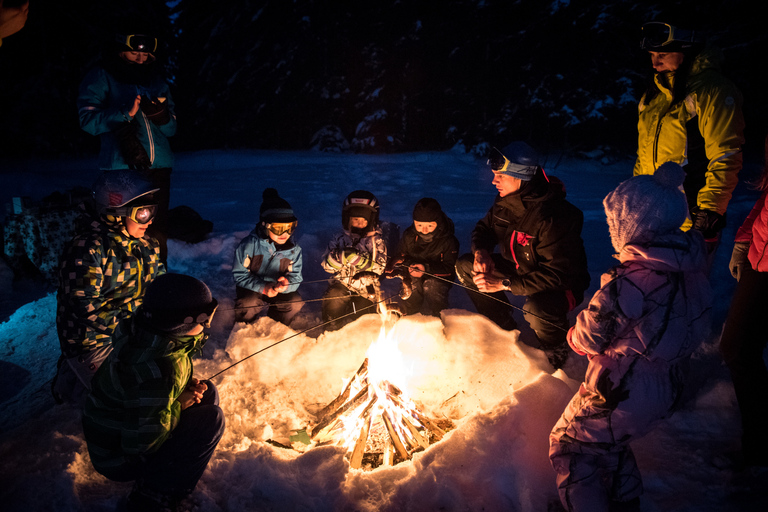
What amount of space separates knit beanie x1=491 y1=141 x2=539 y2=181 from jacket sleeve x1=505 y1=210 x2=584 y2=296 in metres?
0.40

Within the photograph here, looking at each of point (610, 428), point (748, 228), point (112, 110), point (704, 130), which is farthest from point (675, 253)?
point (112, 110)

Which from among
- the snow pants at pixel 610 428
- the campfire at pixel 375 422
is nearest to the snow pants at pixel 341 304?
the campfire at pixel 375 422

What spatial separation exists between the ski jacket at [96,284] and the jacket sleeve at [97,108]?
49.1 inches

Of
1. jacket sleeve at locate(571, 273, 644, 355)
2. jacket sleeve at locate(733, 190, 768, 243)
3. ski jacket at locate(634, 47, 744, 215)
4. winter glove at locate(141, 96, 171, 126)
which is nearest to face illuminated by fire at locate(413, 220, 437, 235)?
ski jacket at locate(634, 47, 744, 215)

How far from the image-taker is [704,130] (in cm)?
256

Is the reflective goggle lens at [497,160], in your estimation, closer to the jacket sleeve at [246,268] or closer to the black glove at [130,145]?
the jacket sleeve at [246,268]

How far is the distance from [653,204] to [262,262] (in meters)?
3.19

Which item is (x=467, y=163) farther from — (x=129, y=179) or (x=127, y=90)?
(x=129, y=179)

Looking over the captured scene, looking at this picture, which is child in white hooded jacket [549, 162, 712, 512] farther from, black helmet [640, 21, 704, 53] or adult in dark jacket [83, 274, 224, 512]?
adult in dark jacket [83, 274, 224, 512]

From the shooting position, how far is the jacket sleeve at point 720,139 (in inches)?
96.7

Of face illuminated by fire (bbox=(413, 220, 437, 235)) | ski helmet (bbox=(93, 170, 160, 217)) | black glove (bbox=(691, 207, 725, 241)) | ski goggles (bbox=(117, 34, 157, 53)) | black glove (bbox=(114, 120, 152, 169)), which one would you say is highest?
ski goggles (bbox=(117, 34, 157, 53))

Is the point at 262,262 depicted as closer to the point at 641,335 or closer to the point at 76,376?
the point at 76,376

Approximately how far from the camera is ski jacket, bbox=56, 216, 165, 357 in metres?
2.35

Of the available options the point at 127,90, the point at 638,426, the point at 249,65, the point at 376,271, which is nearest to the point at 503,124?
the point at 249,65
